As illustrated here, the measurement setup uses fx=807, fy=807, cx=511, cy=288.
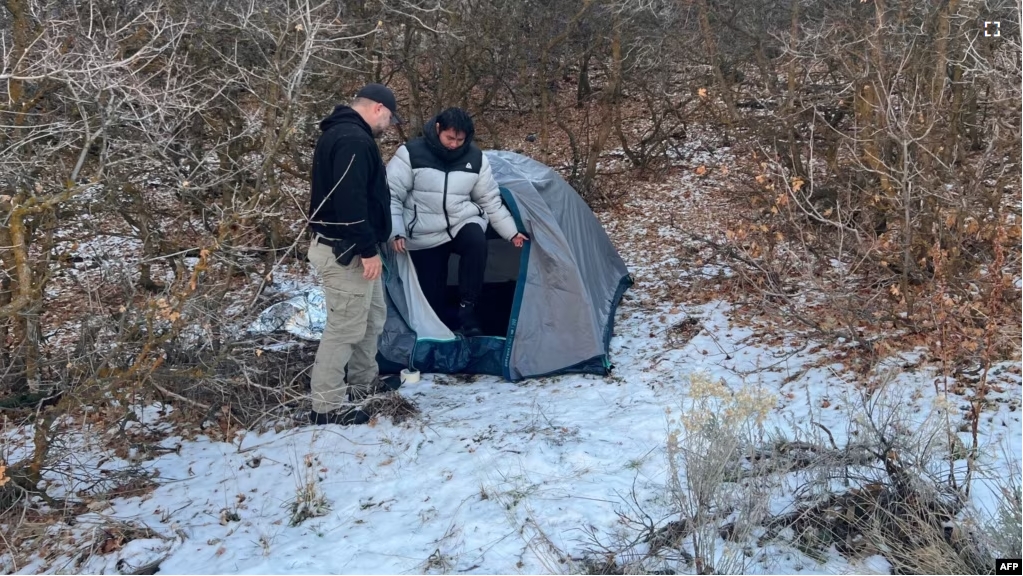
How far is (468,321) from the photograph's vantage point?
16.4 ft

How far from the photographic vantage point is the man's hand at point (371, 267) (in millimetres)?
3811

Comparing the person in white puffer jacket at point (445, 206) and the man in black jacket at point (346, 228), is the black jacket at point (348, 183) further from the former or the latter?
the person in white puffer jacket at point (445, 206)

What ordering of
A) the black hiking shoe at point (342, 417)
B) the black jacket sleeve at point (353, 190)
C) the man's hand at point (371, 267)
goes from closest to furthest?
the black jacket sleeve at point (353, 190) → the man's hand at point (371, 267) → the black hiking shoe at point (342, 417)

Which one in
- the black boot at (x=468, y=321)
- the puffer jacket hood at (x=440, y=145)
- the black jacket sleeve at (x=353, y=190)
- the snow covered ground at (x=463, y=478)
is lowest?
the snow covered ground at (x=463, y=478)

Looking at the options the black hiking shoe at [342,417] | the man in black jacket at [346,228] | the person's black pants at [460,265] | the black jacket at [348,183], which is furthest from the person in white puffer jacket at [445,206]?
the black hiking shoe at [342,417]

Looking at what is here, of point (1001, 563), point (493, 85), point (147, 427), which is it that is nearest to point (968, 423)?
point (1001, 563)

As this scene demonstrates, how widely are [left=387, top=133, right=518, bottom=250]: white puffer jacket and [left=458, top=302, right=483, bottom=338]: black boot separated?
0.45 metres

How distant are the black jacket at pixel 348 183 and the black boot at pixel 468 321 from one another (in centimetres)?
124

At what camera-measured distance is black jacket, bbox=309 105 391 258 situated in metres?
3.67

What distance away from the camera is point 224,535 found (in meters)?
3.20

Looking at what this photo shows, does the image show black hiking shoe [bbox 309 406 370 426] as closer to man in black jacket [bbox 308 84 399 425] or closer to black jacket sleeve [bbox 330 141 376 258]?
man in black jacket [bbox 308 84 399 425]

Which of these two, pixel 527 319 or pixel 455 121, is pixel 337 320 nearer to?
pixel 527 319

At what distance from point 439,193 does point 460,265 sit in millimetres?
472

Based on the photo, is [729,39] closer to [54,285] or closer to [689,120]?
[689,120]
